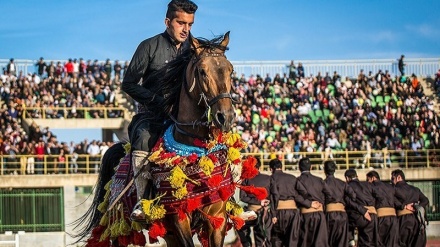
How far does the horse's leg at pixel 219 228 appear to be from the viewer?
34.2 ft

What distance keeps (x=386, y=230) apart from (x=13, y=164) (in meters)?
16.9

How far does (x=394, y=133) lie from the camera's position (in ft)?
129

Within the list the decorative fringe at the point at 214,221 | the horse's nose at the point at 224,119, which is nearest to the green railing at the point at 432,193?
the decorative fringe at the point at 214,221

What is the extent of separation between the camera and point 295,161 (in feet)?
119

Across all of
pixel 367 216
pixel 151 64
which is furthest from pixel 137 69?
pixel 367 216

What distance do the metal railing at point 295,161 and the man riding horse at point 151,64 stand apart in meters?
21.8

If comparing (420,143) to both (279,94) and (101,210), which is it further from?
(101,210)

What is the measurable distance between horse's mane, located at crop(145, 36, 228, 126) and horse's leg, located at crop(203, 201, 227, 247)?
1092mm

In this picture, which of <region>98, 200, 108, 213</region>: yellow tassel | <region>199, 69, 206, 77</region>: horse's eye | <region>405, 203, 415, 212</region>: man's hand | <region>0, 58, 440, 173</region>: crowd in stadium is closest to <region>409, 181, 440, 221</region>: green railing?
<region>0, 58, 440, 173</region>: crowd in stadium

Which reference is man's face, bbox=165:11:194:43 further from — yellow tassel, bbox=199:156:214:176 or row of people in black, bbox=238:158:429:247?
row of people in black, bbox=238:158:429:247

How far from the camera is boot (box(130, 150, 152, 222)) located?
1084cm

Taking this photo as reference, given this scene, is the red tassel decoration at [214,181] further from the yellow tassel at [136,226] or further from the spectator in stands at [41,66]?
the spectator in stands at [41,66]

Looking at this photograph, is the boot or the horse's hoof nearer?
the horse's hoof

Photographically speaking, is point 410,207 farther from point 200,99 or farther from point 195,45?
point 200,99
